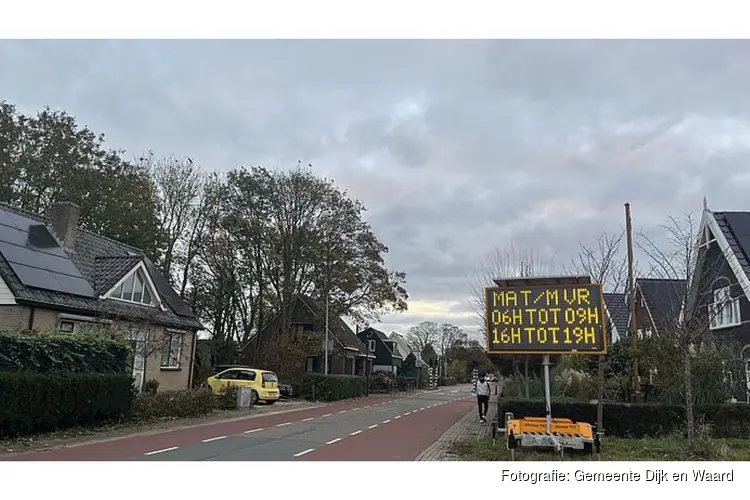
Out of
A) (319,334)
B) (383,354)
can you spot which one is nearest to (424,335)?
(383,354)

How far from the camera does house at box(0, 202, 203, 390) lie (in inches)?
758

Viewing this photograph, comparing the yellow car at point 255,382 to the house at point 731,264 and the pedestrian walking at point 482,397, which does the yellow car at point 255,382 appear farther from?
the house at point 731,264

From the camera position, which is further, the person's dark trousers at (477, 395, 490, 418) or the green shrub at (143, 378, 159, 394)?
the green shrub at (143, 378, 159, 394)

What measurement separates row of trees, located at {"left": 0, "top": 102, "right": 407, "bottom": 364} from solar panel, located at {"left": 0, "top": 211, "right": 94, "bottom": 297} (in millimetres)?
12732

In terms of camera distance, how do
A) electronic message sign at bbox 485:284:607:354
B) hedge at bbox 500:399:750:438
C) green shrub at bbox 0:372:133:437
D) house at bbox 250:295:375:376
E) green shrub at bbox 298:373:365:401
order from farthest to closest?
house at bbox 250:295:375:376
green shrub at bbox 298:373:365:401
hedge at bbox 500:399:750:438
green shrub at bbox 0:372:133:437
electronic message sign at bbox 485:284:607:354

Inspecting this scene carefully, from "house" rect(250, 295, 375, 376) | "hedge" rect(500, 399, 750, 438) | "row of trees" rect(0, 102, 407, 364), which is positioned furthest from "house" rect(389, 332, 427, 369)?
"hedge" rect(500, 399, 750, 438)

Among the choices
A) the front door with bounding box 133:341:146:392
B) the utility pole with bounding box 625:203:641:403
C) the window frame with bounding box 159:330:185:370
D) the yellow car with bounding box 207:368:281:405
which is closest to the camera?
the utility pole with bounding box 625:203:641:403

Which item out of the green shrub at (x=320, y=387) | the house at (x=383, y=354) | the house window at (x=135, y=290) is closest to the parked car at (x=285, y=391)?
the green shrub at (x=320, y=387)

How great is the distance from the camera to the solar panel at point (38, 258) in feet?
64.4

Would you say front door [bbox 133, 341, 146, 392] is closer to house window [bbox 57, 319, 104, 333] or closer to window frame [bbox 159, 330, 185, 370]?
window frame [bbox 159, 330, 185, 370]

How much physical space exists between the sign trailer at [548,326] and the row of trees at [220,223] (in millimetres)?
26158

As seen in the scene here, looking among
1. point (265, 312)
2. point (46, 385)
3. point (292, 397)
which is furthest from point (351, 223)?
point (46, 385)

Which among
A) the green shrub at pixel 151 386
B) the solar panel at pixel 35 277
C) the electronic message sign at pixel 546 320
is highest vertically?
the solar panel at pixel 35 277

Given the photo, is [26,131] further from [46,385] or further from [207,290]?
[46,385]
